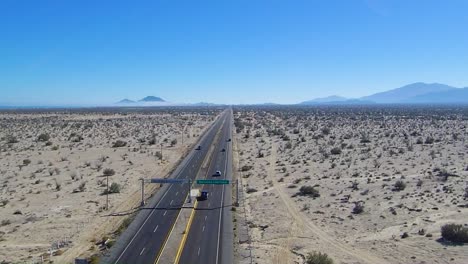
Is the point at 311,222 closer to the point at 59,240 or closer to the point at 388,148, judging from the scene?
the point at 59,240

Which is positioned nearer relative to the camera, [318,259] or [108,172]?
[318,259]

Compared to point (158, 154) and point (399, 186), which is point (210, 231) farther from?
point (158, 154)

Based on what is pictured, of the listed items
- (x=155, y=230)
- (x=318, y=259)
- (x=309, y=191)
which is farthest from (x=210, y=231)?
(x=309, y=191)

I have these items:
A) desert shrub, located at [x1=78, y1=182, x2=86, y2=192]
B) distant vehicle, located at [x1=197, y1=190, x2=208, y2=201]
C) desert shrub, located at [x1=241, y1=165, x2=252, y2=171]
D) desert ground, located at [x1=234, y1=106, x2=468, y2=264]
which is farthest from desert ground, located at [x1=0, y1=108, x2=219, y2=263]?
desert ground, located at [x1=234, y1=106, x2=468, y2=264]

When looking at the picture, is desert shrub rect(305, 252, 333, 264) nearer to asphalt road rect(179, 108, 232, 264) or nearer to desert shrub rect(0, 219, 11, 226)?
asphalt road rect(179, 108, 232, 264)

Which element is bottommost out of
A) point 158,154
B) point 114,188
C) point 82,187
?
point 82,187

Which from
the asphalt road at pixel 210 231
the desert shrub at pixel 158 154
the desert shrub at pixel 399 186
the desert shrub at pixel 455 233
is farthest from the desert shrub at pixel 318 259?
the desert shrub at pixel 158 154

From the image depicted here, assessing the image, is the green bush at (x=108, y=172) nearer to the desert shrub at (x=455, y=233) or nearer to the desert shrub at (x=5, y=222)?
the desert shrub at (x=5, y=222)
